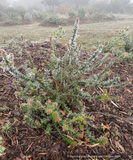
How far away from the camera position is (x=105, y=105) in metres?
2.02

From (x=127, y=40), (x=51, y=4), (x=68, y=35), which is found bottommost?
(x=127, y=40)

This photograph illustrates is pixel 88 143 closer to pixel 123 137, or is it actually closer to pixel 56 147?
pixel 56 147

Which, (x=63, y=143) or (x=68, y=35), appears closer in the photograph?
(x=63, y=143)

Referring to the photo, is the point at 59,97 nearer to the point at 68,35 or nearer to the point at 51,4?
the point at 68,35

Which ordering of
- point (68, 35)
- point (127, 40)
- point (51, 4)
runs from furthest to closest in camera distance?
1. point (51, 4)
2. point (68, 35)
3. point (127, 40)

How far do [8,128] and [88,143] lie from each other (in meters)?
1.14

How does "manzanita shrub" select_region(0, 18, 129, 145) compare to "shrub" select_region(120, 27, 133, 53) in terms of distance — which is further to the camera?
"shrub" select_region(120, 27, 133, 53)

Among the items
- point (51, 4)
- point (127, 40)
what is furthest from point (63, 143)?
point (51, 4)

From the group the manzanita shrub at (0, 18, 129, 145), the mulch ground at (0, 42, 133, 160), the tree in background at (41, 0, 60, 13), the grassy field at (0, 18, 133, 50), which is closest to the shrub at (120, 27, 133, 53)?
the grassy field at (0, 18, 133, 50)

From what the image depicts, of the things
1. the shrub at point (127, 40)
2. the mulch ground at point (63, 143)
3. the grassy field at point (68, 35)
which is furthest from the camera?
the grassy field at point (68, 35)

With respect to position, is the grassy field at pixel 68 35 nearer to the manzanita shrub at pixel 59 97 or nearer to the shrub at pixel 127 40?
the shrub at pixel 127 40

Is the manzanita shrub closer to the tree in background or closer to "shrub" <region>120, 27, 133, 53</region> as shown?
"shrub" <region>120, 27, 133, 53</region>

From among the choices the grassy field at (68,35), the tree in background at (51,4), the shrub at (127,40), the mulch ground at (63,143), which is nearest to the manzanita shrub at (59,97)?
the mulch ground at (63,143)

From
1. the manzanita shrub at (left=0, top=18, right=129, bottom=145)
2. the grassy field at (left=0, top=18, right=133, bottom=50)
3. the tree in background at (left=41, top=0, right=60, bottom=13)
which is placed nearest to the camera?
the manzanita shrub at (left=0, top=18, right=129, bottom=145)
